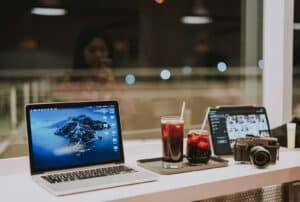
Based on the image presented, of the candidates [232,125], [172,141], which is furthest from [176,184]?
[232,125]

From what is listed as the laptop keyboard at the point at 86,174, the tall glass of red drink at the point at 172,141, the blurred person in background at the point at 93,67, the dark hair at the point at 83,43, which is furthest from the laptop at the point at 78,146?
the dark hair at the point at 83,43

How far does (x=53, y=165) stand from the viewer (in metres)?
1.46

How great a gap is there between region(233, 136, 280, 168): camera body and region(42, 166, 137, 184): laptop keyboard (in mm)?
425

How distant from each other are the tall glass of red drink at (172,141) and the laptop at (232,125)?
0.93 feet

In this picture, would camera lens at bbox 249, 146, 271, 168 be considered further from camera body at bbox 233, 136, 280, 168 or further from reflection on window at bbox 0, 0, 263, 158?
reflection on window at bbox 0, 0, 263, 158

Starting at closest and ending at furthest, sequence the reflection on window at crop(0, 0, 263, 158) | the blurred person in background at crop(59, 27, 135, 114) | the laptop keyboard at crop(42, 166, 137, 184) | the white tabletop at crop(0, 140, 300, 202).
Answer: the white tabletop at crop(0, 140, 300, 202), the laptop keyboard at crop(42, 166, 137, 184), the blurred person in background at crop(59, 27, 135, 114), the reflection on window at crop(0, 0, 263, 158)

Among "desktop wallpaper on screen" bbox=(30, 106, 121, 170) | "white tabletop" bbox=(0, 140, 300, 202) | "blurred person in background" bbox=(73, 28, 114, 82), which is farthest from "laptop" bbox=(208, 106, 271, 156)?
"blurred person in background" bbox=(73, 28, 114, 82)

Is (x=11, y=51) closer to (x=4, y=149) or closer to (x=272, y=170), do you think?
(x=4, y=149)

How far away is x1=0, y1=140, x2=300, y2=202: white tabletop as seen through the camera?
1.24 m

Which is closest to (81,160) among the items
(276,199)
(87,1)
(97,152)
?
(97,152)

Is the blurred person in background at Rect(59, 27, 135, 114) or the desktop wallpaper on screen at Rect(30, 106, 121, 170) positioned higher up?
the blurred person in background at Rect(59, 27, 135, 114)

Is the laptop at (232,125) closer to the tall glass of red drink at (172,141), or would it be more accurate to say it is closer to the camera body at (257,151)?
the camera body at (257,151)

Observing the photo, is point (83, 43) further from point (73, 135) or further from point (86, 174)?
point (86, 174)

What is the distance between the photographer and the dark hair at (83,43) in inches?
86.7
